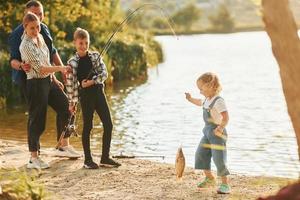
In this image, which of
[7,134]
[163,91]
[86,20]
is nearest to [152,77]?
[86,20]

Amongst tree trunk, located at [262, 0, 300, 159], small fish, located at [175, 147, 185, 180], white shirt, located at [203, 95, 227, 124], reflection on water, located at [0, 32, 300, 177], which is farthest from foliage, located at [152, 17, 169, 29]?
tree trunk, located at [262, 0, 300, 159]

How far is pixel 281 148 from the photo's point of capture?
1159 centimetres

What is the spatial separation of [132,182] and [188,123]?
655 cm

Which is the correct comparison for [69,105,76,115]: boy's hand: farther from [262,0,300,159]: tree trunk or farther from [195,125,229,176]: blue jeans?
[262,0,300,159]: tree trunk

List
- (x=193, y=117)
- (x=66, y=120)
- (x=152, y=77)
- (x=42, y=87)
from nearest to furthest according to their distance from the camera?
(x=42, y=87) < (x=66, y=120) < (x=193, y=117) < (x=152, y=77)

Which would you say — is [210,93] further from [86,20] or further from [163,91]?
[86,20]

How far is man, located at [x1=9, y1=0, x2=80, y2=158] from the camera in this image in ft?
28.7

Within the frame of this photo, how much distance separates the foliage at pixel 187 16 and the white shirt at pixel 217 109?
79.1 metres

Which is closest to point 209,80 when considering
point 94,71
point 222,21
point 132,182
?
point 132,182

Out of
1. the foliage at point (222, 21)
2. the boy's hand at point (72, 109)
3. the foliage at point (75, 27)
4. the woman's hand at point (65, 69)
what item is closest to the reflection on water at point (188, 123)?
the foliage at point (75, 27)

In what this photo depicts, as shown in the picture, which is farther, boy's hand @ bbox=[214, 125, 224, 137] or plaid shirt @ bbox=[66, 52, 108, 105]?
plaid shirt @ bbox=[66, 52, 108, 105]

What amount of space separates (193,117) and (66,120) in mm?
6718

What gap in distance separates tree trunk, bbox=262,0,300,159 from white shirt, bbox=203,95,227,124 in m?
2.01

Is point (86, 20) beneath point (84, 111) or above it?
above
